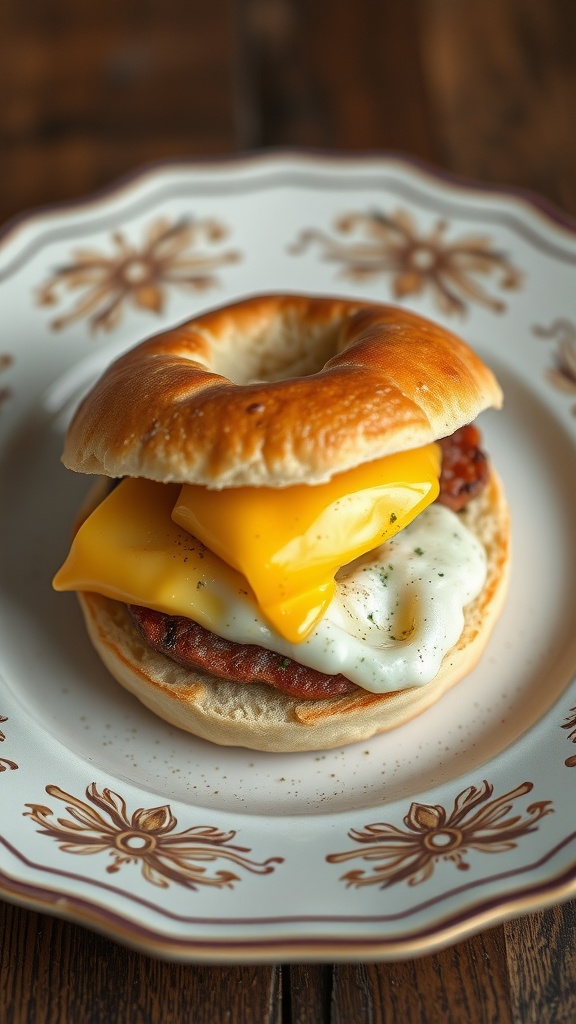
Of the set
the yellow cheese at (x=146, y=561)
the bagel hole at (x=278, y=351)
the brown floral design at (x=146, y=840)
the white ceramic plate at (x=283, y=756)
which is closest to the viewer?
the white ceramic plate at (x=283, y=756)

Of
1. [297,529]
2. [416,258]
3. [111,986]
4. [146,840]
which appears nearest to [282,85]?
[416,258]

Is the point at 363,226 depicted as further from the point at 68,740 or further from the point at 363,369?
the point at 68,740

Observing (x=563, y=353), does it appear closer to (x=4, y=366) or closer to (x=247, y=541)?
(x=247, y=541)

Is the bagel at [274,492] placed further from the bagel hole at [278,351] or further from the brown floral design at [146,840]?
the brown floral design at [146,840]

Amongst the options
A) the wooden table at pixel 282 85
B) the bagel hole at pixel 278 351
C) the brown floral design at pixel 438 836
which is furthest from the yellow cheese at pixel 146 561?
the wooden table at pixel 282 85

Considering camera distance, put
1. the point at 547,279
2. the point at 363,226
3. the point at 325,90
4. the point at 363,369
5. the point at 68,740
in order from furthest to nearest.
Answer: the point at 325,90 → the point at 363,226 → the point at 547,279 → the point at 68,740 → the point at 363,369

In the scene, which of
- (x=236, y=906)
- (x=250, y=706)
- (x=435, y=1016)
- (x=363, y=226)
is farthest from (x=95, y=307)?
(x=435, y=1016)

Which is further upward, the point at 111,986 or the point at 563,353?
the point at 563,353
